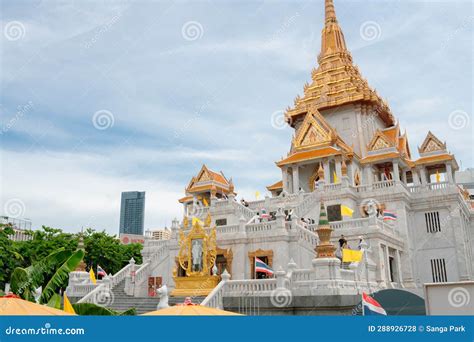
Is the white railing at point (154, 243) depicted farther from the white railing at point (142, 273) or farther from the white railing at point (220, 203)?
the white railing at point (220, 203)

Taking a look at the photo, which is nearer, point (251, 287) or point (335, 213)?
point (251, 287)

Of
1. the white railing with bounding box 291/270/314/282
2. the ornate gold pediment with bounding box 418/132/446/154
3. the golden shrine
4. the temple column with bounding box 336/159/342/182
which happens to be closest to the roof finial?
the ornate gold pediment with bounding box 418/132/446/154

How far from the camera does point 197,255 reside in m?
23.6

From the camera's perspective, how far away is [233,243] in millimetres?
24625

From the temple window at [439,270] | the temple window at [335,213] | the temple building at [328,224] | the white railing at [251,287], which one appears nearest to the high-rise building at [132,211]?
the temple building at [328,224]

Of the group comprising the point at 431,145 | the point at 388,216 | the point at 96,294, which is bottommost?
the point at 96,294

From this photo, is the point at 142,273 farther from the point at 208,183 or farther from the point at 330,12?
the point at 330,12

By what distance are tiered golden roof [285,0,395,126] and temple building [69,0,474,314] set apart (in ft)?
0.44

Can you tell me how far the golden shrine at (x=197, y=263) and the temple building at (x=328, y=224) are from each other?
55 millimetres

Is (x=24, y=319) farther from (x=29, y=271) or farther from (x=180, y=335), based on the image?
(x=29, y=271)

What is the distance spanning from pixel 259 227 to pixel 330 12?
37.0 m

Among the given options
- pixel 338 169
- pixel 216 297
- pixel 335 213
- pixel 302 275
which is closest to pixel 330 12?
pixel 338 169

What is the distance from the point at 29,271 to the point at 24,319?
9.83 metres

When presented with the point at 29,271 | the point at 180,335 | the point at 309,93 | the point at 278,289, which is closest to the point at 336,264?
the point at 278,289
